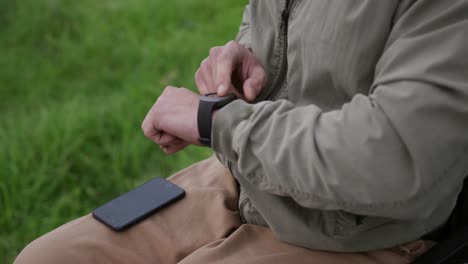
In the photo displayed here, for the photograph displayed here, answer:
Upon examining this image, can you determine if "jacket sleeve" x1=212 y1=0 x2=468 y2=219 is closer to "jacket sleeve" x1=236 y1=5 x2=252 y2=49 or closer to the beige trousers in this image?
the beige trousers

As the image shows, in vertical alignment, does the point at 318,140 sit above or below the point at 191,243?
above

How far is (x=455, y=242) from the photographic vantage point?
1.35 m

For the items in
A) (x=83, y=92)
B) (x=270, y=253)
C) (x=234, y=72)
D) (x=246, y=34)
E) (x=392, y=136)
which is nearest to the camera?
(x=392, y=136)

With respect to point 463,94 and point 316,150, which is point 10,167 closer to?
point 316,150

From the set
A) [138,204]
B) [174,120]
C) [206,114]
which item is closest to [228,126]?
[206,114]

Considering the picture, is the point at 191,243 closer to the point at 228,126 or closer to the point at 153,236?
the point at 153,236

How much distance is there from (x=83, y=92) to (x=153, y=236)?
208cm

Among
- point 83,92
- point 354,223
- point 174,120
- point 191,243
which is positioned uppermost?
point 174,120

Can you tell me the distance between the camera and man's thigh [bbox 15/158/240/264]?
59.2 inches

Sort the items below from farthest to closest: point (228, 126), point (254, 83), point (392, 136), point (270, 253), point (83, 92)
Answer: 1. point (83, 92)
2. point (254, 83)
3. point (270, 253)
4. point (228, 126)
5. point (392, 136)

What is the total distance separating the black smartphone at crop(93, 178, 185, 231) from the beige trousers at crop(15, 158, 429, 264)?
2cm

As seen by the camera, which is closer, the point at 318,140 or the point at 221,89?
the point at 318,140

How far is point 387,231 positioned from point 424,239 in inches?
5.5

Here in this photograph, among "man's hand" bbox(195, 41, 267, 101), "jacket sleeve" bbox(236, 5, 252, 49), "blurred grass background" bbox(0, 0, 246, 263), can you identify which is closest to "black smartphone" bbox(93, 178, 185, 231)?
"man's hand" bbox(195, 41, 267, 101)
